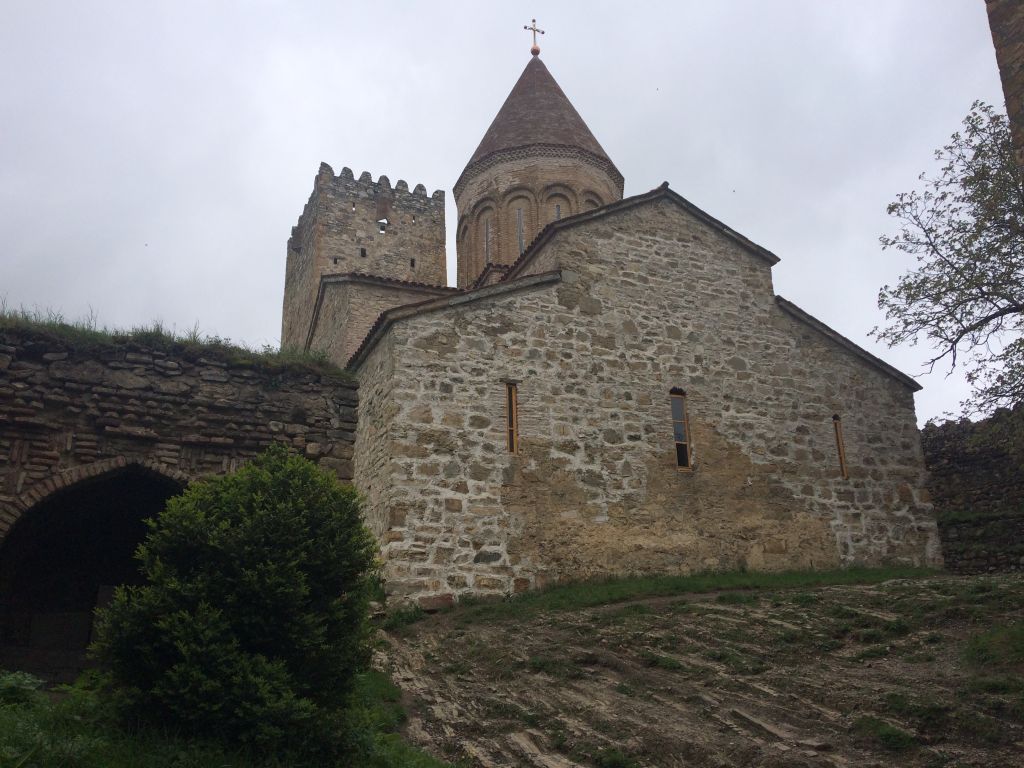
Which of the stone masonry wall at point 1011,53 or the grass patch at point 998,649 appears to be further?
the stone masonry wall at point 1011,53

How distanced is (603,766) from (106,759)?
10.8 ft

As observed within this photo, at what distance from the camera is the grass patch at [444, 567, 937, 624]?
11142 mm

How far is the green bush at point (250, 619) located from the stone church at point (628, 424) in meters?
5.06

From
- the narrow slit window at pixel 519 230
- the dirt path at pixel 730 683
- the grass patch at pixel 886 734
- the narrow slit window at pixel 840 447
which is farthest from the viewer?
the narrow slit window at pixel 519 230

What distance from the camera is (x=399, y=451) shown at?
476 inches

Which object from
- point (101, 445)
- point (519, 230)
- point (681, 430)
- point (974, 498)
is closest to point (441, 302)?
point (681, 430)

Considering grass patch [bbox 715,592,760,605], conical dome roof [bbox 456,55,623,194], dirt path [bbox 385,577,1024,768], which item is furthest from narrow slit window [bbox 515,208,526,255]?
dirt path [bbox 385,577,1024,768]

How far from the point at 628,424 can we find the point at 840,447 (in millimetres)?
4214

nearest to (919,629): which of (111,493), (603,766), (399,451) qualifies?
(603,766)

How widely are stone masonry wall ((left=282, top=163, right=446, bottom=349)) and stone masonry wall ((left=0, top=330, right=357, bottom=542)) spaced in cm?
1533

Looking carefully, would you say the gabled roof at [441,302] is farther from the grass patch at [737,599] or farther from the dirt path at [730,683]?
the grass patch at [737,599]

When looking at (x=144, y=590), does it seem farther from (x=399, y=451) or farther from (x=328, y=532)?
(x=399, y=451)

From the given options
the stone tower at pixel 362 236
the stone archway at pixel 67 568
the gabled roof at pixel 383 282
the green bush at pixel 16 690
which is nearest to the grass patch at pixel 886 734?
the green bush at pixel 16 690

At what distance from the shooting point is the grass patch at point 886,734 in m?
5.99
